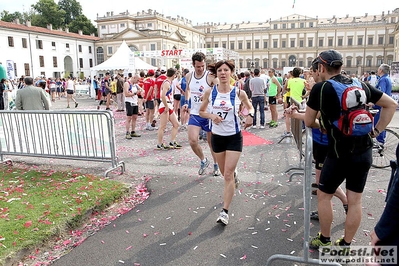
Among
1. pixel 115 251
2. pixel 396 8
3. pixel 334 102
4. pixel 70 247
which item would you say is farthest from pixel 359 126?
pixel 396 8

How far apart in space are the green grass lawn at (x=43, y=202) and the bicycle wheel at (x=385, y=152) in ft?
17.1

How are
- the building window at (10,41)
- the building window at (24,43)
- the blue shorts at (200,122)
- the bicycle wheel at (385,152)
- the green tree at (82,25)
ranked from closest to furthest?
1. the blue shorts at (200,122)
2. the bicycle wheel at (385,152)
3. the building window at (10,41)
4. the building window at (24,43)
5. the green tree at (82,25)

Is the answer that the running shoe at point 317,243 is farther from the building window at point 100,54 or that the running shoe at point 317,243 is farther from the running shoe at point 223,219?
the building window at point 100,54

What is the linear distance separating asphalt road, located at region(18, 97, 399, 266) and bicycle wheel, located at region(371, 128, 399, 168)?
0.32 meters

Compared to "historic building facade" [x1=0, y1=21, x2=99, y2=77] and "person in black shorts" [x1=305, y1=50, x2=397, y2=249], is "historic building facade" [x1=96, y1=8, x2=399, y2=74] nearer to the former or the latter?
"historic building facade" [x1=0, y1=21, x2=99, y2=77]

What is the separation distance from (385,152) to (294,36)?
102875 mm

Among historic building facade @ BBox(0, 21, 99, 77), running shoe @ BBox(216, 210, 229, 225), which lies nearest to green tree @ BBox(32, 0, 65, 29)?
historic building facade @ BBox(0, 21, 99, 77)

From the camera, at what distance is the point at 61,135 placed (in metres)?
6.42

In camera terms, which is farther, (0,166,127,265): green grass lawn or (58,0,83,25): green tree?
(58,0,83,25): green tree

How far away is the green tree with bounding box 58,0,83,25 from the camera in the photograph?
293 ft

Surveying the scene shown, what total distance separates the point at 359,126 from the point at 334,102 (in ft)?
1.00

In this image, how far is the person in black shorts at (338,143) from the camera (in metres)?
2.95

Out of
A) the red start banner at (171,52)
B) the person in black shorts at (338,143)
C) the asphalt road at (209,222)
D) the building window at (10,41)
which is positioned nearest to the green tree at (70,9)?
the building window at (10,41)

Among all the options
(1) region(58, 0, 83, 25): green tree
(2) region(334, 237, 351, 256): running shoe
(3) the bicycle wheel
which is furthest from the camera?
(1) region(58, 0, 83, 25): green tree
